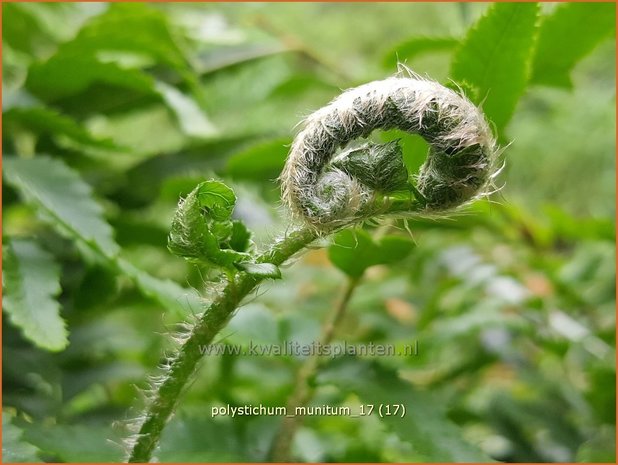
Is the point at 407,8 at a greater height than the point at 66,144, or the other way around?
the point at 66,144

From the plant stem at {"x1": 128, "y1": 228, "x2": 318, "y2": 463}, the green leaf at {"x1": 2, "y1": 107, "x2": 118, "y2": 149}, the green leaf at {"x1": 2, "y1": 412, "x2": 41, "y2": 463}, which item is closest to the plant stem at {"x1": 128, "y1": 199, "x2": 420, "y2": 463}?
the plant stem at {"x1": 128, "y1": 228, "x2": 318, "y2": 463}

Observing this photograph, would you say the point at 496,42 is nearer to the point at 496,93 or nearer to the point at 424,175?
the point at 496,93

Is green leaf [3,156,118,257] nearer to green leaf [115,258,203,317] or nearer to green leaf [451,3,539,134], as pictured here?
green leaf [115,258,203,317]

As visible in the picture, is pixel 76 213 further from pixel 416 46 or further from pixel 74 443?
pixel 416 46

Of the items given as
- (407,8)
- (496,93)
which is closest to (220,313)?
(496,93)

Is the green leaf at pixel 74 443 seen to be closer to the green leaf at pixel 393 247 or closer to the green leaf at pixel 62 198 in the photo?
the green leaf at pixel 62 198

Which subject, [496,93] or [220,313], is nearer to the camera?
[220,313]
